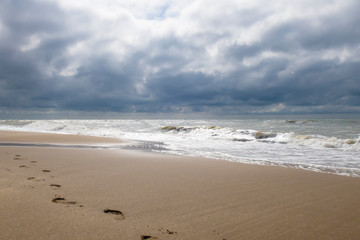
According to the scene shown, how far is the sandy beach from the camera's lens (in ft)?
8.04

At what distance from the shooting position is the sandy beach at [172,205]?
245 centimetres

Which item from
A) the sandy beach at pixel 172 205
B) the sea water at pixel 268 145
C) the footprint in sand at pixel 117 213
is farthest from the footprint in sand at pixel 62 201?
Answer: the sea water at pixel 268 145

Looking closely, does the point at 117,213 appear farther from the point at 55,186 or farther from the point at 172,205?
the point at 55,186

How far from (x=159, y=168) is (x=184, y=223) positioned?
320 cm

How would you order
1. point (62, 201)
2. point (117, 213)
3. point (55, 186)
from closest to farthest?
1. point (117, 213)
2. point (62, 201)
3. point (55, 186)

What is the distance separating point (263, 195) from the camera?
3.85m

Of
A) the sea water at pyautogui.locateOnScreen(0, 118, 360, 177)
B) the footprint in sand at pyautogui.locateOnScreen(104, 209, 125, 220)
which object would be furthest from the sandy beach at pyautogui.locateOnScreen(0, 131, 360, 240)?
the sea water at pyautogui.locateOnScreen(0, 118, 360, 177)

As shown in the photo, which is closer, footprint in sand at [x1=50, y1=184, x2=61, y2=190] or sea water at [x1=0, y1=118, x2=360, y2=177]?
footprint in sand at [x1=50, y1=184, x2=61, y2=190]

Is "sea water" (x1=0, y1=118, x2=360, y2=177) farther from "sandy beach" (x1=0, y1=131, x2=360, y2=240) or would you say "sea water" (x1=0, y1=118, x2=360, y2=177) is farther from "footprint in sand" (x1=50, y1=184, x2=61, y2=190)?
"footprint in sand" (x1=50, y1=184, x2=61, y2=190)

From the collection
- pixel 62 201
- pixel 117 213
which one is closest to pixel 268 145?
pixel 117 213

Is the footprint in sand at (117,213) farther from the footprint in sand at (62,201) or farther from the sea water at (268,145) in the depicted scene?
the sea water at (268,145)

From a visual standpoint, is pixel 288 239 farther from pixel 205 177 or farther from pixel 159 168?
pixel 159 168

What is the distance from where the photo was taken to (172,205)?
128 inches

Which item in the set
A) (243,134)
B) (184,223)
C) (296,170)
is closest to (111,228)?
(184,223)
